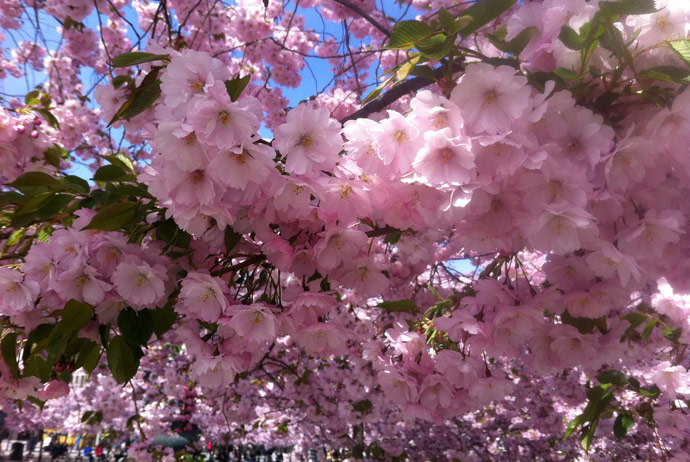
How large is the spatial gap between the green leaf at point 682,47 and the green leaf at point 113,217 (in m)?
1.06

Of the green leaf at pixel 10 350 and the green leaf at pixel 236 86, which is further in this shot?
the green leaf at pixel 10 350

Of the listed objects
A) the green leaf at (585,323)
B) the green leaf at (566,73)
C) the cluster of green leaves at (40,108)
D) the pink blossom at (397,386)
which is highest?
the cluster of green leaves at (40,108)

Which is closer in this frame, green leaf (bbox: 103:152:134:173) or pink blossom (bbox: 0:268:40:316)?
pink blossom (bbox: 0:268:40:316)

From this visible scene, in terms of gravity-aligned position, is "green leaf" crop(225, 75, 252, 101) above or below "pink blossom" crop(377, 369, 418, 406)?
above

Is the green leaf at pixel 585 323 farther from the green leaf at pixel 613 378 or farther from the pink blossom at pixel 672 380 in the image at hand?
the pink blossom at pixel 672 380

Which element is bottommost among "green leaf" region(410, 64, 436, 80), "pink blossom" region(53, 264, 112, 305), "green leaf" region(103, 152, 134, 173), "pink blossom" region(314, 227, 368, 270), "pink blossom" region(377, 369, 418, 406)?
"pink blossom" region(377, 369, 418, 406)

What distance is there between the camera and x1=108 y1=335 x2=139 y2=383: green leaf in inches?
36.9

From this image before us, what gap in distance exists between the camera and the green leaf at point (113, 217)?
36.6 inches

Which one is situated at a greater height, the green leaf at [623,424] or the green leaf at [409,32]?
the green leaf at [409,32]

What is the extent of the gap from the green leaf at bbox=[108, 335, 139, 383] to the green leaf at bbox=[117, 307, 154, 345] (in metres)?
0.04

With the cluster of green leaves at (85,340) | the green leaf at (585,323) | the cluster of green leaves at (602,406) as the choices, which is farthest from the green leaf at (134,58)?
the cluster of green leaves at (602,406)

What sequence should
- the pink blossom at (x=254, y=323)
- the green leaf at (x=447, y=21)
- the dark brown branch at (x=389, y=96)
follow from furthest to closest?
1. the dark brown branch at (x=389, y=96)
2. the pink blossom at (x=254, y=323)
3. the green leaf at (x=447, y=21)

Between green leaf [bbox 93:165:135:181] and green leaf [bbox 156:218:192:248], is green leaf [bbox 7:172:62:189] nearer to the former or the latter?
green leaf [bbox 93:165:135:181]

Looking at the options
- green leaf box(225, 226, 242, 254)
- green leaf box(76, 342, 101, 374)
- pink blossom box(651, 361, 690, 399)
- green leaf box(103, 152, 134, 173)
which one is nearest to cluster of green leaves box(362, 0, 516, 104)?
green leaf box(225, 226, 242, 254)
